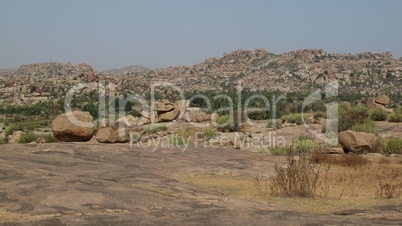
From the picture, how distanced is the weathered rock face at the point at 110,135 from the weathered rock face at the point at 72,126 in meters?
0.86

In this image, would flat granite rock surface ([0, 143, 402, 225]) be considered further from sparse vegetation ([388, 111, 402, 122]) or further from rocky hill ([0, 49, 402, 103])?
rocky hill ([0, 49, 402, 103])

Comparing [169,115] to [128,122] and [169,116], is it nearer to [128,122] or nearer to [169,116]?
[169,116]

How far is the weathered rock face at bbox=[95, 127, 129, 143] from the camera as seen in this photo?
20.5 m

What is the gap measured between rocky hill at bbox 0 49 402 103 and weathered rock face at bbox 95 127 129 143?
5171 centimetres

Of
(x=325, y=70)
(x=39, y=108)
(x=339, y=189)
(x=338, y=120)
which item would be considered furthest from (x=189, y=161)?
(x=325, y=70)

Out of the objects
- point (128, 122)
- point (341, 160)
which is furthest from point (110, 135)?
point (341, 160)

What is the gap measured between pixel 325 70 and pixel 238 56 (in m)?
38.3

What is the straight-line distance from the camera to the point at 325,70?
332 feet

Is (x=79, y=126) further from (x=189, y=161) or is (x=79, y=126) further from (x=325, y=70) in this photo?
(x=325, y=70)

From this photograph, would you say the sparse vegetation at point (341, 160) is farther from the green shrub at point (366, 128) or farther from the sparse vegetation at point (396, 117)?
the sparse vegetation at point (396, 117)

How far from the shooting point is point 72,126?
19.2 metres

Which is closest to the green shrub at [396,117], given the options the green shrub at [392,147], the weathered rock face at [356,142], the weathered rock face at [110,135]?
the green shrub at [392,147]

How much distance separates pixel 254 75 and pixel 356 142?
89.5 meters

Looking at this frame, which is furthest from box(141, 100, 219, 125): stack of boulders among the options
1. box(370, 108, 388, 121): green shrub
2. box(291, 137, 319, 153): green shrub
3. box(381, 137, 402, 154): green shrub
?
box(381, 137, 402, 154): green shrub
